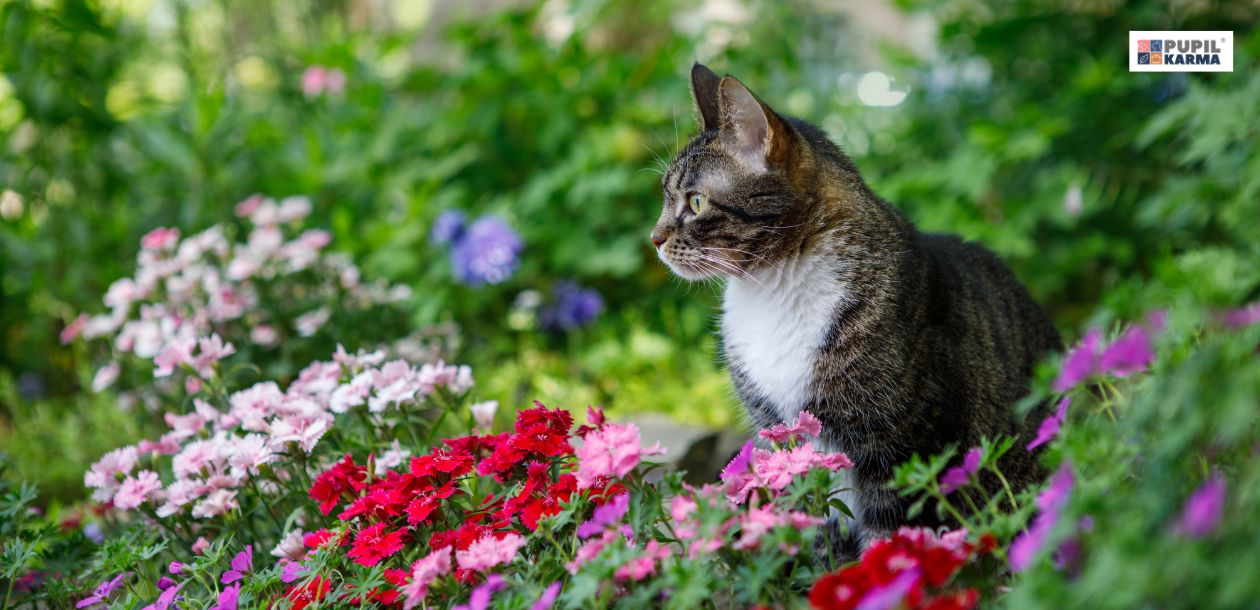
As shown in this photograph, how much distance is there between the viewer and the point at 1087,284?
13.7 ft

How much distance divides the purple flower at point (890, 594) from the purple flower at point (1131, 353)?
37 cm

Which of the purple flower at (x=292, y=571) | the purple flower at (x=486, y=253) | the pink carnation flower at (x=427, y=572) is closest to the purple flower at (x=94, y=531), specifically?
the purple flower at (x=292, y=571)

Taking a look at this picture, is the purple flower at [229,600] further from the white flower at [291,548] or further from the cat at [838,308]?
the cat at [838,308]

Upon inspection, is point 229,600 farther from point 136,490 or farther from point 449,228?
point 449,228

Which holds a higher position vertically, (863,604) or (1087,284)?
(863,604)

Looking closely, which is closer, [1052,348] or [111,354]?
[1052,348]

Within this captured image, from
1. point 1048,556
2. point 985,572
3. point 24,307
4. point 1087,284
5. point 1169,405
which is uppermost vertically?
point 1169,405

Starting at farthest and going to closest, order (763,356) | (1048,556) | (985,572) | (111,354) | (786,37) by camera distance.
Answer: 1. (786,37)
2. (111,354)
3. (763,356)
4. (985,572)
5. (1048,556)

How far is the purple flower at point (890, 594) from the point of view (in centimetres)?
98

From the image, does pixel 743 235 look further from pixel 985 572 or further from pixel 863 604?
pixel 863 604

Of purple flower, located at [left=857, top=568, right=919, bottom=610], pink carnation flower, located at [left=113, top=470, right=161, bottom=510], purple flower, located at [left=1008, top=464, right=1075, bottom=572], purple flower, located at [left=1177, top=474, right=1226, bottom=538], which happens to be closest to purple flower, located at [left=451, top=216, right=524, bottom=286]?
pink carnation flower, located at [left=113, top=470, right=161, bottom=510]

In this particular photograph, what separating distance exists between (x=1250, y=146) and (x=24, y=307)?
490cm

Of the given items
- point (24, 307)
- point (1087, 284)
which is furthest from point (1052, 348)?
point (24, 307)

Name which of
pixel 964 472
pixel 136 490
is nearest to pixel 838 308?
pixel 964 472
